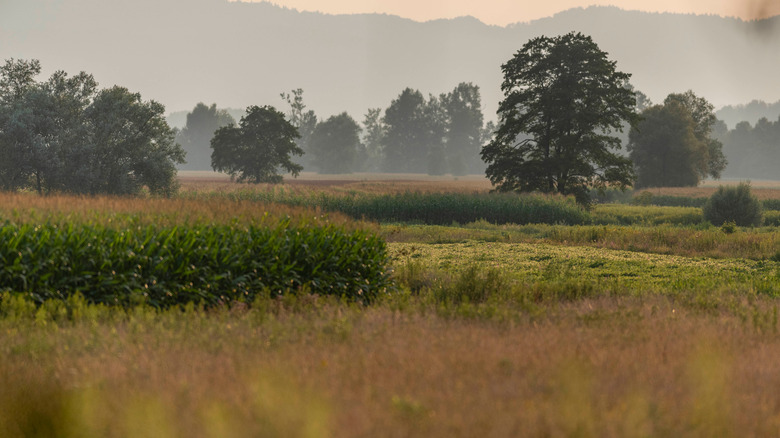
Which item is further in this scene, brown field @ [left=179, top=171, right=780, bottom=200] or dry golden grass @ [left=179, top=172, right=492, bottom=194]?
brown field @ [left=179, top=171, right=780, bottom=200]

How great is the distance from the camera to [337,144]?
5448 inches

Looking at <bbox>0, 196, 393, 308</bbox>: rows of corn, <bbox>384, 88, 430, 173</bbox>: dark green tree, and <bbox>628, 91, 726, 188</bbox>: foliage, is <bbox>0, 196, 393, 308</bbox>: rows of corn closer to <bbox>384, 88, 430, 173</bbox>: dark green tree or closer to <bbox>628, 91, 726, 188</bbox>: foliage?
<bbox>628, 91, 726, 188</bbox>: foliage

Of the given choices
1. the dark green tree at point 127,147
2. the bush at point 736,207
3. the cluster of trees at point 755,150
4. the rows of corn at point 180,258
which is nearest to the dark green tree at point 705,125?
the bush at point 736,207

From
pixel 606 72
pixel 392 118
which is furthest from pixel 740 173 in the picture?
pixel 606 72

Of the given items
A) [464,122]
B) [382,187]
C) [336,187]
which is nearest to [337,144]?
[464,122]

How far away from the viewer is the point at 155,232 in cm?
1108

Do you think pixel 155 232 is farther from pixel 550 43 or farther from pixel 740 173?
pixel 740 173

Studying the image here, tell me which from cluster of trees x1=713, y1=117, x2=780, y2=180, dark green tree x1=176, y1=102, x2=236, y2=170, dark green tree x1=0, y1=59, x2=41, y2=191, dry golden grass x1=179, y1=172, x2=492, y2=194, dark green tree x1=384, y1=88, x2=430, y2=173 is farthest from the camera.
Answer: dark green tree x1=176, y1=102, x2=236, y2=170

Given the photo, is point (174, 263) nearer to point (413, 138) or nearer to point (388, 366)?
point (388, 366)

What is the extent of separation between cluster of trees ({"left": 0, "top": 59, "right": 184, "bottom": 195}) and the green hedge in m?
24.6

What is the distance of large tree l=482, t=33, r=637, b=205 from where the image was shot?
139 feet

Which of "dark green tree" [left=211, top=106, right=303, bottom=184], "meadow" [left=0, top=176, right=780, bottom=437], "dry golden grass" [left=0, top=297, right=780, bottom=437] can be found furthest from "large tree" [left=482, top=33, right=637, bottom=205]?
"dry golden grass" [left=0, top=297, right=780, bottom=437]

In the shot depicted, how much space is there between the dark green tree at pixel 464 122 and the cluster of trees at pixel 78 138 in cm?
11695

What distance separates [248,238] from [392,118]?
138843 millimetres
